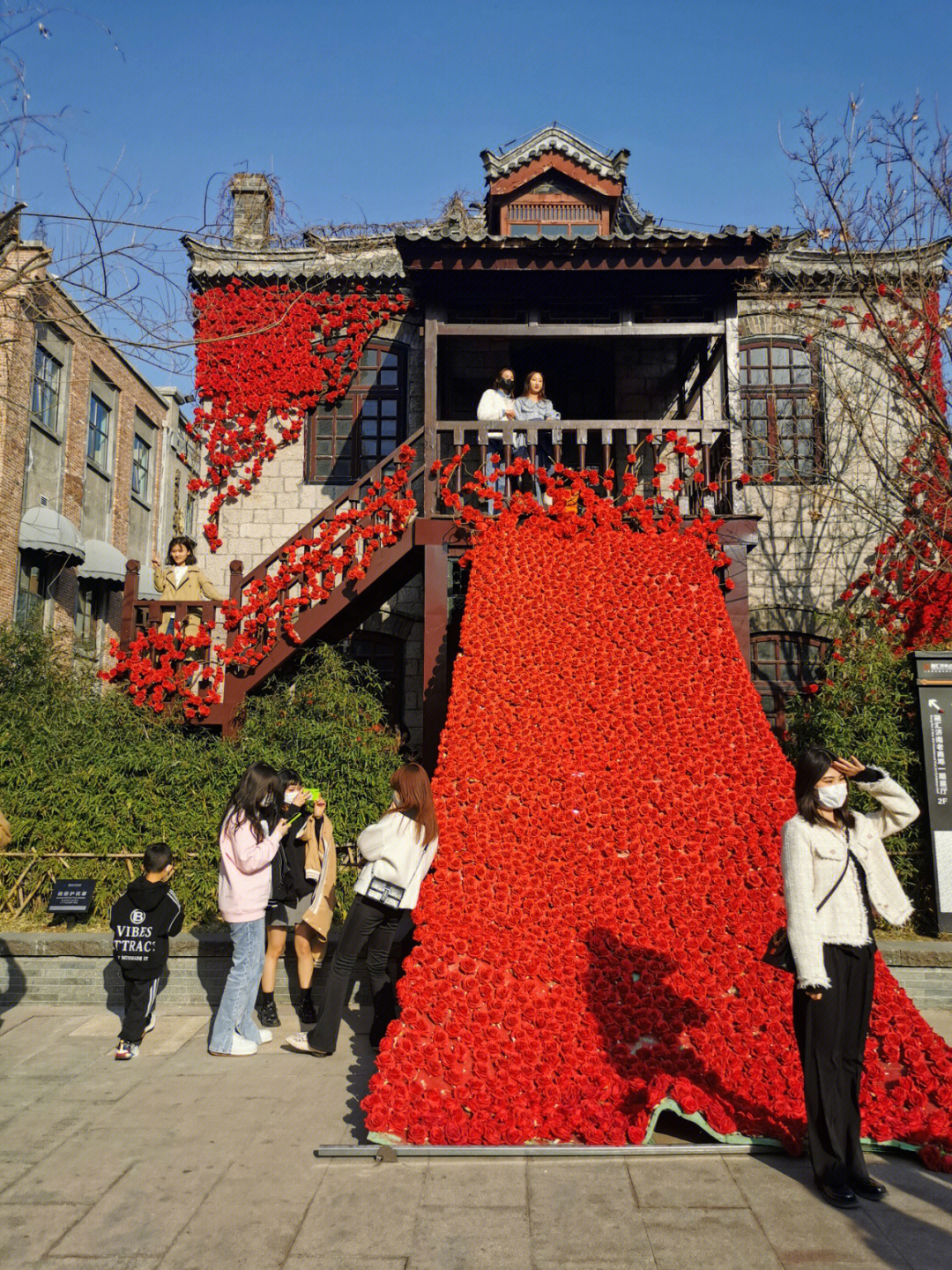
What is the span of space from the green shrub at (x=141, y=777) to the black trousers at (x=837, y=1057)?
431 centimetres

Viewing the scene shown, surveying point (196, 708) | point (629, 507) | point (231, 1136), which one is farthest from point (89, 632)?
point (231, 1136)

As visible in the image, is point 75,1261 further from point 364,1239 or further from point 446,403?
point 446,403

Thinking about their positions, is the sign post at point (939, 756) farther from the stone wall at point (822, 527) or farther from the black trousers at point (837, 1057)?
the stone wall at point (822, 527)

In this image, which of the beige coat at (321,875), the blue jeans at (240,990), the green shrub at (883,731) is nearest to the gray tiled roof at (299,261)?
the green shrub at (883,731)

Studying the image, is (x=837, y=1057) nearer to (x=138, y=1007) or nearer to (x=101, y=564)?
(x=138, y=1007)

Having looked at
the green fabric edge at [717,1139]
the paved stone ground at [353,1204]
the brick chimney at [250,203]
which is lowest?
the paved stone ground at [353,1204]

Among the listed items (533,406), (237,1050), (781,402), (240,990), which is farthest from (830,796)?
(781,402)

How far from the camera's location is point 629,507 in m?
9.25

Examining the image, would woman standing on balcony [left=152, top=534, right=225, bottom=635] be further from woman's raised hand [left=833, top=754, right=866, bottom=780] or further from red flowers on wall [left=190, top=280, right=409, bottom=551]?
woman's raised hand [left=833, top=754, right=866, bottom=780]

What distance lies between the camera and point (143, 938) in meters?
5.44

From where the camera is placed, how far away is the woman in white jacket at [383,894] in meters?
5.12

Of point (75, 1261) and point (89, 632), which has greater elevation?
point (89, 632)

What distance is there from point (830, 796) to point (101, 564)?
43.5ft

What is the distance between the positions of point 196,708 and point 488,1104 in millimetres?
6177
